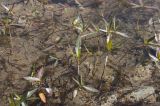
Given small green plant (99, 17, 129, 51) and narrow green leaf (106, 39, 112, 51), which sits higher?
small green plant (99, 17, 129, 51)

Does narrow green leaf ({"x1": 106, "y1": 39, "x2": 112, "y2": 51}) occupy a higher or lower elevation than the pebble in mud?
higher

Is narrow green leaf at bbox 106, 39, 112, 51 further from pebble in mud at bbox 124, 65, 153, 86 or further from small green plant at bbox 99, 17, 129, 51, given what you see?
pebble in mud at bbox 124, 65, 153, 86

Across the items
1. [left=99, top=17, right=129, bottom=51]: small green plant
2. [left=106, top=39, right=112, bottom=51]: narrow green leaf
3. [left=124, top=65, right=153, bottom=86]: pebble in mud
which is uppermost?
[left=99, top=17, right=129, bottom=51]: small green plant

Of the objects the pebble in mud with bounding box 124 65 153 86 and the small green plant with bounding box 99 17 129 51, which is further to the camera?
the small green plant with bounding box 99 17 129 51

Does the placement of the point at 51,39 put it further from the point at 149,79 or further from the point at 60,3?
the point at 149,79

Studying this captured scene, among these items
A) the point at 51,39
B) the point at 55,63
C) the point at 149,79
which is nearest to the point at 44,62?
the point at 55,63

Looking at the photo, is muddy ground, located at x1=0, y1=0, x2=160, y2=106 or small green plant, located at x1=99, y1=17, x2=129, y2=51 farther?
small green plant, located at x1=99, y1=17, x2=129, y2=51

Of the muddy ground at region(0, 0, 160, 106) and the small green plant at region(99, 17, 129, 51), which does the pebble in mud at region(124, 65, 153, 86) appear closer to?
the muddy ground at region(0, 0, 160, 106)

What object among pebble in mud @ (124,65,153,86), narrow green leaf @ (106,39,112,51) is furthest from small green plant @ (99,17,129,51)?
pebble in mud @ (124,65,153,86)
